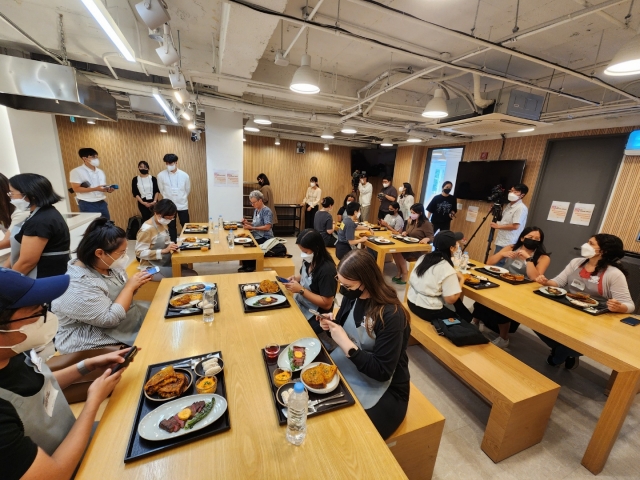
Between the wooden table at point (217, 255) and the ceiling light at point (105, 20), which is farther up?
the ceiling light at point (105, 20)

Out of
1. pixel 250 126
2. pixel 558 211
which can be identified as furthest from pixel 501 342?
pixel 250 126

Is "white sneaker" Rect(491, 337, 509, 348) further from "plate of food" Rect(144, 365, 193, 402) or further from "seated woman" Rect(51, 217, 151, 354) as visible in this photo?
"seated woman" Rect(51, 217, 151, 354)

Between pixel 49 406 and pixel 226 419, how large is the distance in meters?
0.61

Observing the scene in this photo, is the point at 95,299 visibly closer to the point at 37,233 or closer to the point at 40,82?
the point at 37,233

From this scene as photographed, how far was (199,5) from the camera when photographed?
247 cm

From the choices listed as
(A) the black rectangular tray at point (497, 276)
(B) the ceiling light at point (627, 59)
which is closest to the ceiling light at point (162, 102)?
(B) the ceiling light at point (627, 59)

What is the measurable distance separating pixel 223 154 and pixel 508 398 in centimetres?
559

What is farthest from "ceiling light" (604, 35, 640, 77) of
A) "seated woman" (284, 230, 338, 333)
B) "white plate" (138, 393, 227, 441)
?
"white plate" (138, 393, 227, 441)

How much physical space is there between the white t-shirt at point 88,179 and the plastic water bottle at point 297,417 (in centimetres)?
500

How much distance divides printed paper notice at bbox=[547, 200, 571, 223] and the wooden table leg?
406 cm

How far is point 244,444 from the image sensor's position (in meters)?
0.92

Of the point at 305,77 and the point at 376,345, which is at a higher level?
the point at 305,77

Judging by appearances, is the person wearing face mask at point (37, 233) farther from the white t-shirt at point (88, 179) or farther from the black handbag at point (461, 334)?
the black handbag at point (461, 334)

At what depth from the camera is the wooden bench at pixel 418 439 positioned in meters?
1.36
